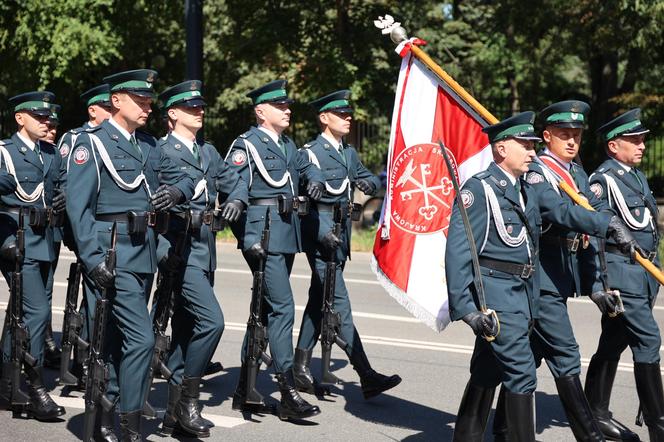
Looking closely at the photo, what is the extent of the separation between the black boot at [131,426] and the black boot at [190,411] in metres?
0.60

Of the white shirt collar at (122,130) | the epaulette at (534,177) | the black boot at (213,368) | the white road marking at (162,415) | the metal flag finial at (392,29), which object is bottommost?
the white road marking at (162,415)

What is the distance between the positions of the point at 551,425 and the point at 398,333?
120 inches

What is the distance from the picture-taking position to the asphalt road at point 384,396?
6.64 meters

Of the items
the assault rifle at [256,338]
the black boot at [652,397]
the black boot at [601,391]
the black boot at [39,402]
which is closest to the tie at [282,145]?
the assault rifle at [256,338]

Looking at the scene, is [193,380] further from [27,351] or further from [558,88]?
[558,88]

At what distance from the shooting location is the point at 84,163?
19.5 feet

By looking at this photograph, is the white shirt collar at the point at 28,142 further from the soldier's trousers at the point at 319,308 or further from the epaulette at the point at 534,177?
the epaulette at the point at 534,177

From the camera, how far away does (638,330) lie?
6492 millimetres

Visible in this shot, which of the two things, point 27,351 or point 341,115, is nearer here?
point 27,351

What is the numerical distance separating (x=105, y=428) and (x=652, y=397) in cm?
299

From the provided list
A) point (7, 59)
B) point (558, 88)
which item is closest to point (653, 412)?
point (7, 59)

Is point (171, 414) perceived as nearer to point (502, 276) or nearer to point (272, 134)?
point (272, 134)

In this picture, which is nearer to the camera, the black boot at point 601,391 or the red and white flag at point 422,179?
the black boot at point 601,391

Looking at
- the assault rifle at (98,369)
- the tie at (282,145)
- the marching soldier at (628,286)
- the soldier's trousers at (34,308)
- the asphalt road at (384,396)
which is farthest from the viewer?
the tie at (282,145)
